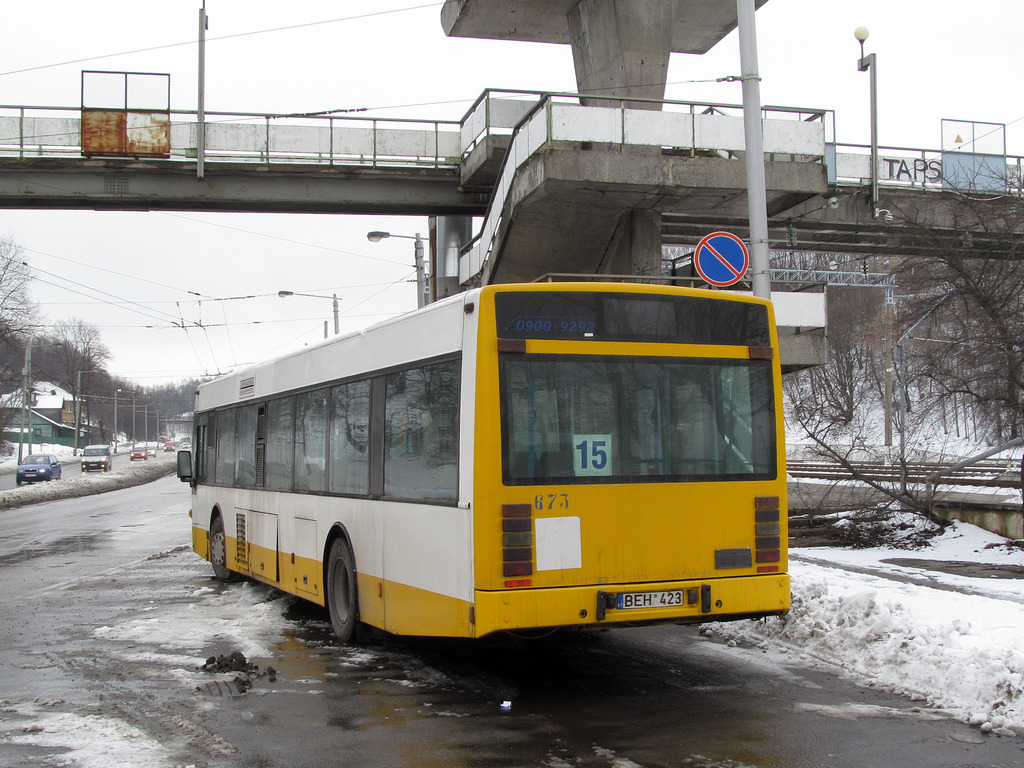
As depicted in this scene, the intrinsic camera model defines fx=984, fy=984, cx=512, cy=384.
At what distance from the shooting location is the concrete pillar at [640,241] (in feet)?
60.5

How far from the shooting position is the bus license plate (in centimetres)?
651

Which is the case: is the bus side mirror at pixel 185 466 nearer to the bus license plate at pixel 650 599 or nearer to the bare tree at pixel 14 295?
the bus license plate at pixel 650 599

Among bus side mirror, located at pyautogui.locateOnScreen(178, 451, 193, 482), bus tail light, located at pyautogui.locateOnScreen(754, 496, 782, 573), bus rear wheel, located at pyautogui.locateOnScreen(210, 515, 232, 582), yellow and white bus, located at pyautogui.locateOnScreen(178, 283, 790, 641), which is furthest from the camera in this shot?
bus side mirror, located at pyautogui.locateOnScreen(178, 451, 193, 482)

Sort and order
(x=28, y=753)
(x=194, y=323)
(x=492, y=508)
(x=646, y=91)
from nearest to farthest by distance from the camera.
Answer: (x=28, y=753), (x=492, y=508), (x=646, y=91), (x=194, y=323)

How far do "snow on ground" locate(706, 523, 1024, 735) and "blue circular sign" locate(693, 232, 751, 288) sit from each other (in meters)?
3.40

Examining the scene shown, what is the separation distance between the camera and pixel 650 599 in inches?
260

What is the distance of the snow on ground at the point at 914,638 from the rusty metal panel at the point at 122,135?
1912 centimetres

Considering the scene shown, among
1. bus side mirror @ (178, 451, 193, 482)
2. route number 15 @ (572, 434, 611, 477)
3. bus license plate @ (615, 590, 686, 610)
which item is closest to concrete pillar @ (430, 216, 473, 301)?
bus side mirror @ (178, 451, 193, 482)

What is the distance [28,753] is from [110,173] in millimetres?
21220

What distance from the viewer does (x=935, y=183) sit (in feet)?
78.0

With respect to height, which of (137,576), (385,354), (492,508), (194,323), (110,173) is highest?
(110,173)

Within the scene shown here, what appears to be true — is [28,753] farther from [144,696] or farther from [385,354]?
[385,354]

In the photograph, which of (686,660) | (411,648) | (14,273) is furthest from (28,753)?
(14,273)

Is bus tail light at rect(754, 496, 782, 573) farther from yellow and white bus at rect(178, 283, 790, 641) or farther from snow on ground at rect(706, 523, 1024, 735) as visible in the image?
snow on ground at rect(706, 523, 1024, 735)
